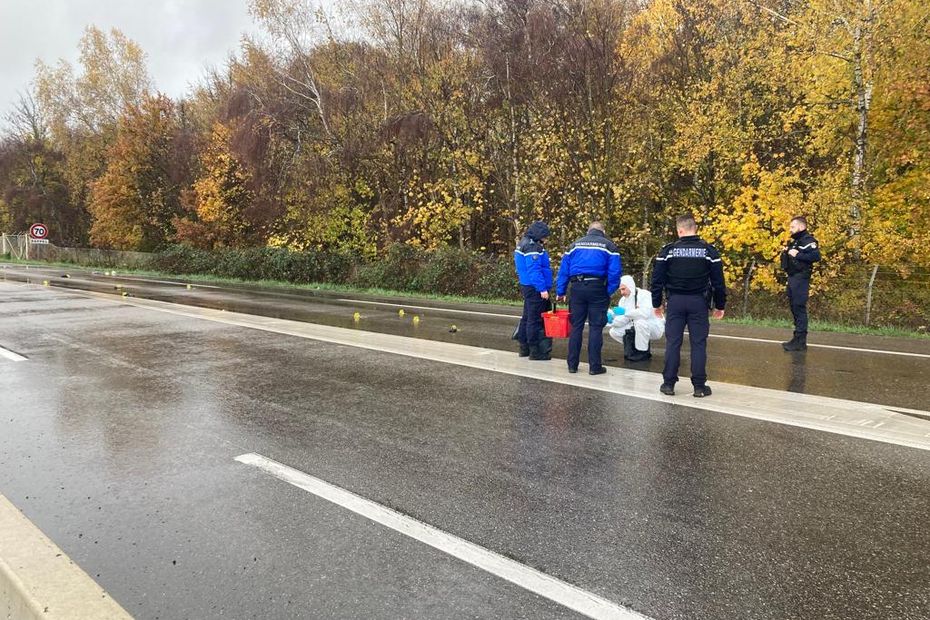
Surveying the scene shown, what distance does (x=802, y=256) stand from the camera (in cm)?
943

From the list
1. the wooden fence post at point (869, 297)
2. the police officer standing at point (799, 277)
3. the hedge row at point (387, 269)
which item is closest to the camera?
the police officer standing at point (799, 277)

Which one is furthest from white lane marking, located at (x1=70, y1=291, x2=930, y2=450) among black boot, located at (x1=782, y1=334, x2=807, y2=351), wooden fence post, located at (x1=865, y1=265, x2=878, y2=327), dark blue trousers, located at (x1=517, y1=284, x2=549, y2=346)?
wooden fence post, located at (x1=865, y1=265, x2=878, y2=327)

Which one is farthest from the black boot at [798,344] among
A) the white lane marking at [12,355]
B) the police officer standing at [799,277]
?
the white lane marking at [12,355]

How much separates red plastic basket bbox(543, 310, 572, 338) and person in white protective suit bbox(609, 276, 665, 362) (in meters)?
0.85

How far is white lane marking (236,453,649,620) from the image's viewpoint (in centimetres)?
285

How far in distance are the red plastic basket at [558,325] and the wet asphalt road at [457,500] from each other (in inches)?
48.3

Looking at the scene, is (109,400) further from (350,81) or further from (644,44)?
(350,81)

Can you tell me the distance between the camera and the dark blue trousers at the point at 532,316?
8398 millimetres

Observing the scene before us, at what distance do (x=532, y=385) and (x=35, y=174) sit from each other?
200 feet

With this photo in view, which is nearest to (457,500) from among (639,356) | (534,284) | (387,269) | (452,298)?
(534,284)

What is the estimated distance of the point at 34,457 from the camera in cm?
494

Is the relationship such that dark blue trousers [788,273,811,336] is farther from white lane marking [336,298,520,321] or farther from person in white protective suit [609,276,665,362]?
white lane marking [336,298,520,321]

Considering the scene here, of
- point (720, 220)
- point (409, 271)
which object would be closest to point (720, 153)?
point (720, 220)

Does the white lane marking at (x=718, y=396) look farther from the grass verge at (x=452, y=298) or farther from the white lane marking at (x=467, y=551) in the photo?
the grass verge at (x=452, y=298)
